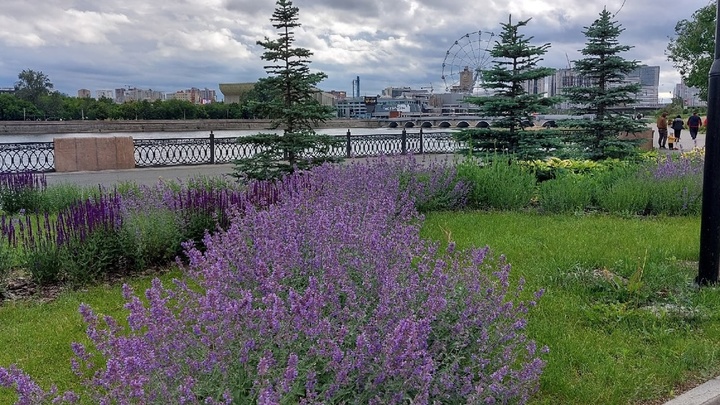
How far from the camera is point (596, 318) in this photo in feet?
13.9

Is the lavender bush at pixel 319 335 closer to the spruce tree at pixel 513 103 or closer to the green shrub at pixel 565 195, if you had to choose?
the green shrub at pixel 565 195

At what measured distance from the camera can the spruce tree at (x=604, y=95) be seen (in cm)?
1328

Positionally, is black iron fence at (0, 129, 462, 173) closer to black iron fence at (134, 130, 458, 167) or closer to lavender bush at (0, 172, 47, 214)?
black iron fence at (134, 130, 458, 167)

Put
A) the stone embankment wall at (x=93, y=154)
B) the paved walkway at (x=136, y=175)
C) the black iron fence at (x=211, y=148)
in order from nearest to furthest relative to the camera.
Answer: the paved walkway at (x=136, y=175), the stone embankment wall at (x=93, y=154), the black iron fence at (x=211, y=148)

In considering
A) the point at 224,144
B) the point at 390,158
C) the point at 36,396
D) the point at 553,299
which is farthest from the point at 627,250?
the point at 224,144

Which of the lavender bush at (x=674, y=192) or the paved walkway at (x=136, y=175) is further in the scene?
the paved walkway at (x=136, y=175)

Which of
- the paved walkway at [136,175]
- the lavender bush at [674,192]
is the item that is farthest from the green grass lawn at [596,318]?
the paved walkway at [136,175]

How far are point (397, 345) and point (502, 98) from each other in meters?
10.5

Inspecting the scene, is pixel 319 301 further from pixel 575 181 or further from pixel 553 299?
pixel 575 181

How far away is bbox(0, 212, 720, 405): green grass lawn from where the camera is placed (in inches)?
132

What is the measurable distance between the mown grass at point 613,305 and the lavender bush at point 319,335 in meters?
0.47

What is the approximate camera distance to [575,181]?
913 cm


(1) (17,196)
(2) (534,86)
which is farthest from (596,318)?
(1) (17,196)

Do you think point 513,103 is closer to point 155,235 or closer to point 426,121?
point 155,235
